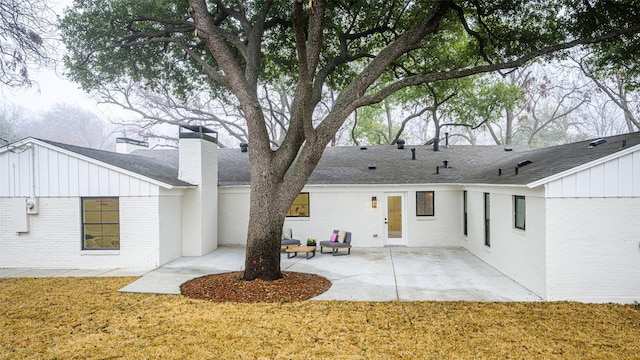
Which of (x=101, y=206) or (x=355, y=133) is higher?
(x=355, y=133)

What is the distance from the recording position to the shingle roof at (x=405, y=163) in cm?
962

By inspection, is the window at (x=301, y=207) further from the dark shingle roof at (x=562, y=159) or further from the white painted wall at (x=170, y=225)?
the dark shingle roof at (x=562, y=159)

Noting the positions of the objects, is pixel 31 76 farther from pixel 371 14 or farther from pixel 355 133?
pixel 355 133

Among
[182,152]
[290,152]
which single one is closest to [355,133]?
[182,152]

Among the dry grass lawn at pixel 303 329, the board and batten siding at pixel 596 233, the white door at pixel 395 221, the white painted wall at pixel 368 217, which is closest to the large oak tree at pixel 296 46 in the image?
the dry grass lawn at pixel 303 329

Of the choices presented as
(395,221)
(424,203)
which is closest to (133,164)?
(395,221)

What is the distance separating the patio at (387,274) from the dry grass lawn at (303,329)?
657 mm

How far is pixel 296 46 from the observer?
11094mm

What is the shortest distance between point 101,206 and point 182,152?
9.74 feet

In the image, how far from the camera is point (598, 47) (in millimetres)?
12078

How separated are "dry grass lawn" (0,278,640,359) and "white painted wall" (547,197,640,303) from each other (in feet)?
1.34

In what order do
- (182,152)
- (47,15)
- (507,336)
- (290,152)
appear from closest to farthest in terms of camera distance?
(47,15) < (507,336) < (290,152) < (182,152)

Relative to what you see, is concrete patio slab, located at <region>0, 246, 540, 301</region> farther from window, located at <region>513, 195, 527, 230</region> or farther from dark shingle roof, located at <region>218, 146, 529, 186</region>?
dark shingle roof, located at <region>218, 146, 529, 186</region>

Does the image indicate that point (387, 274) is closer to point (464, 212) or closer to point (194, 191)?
point (464, 212)
